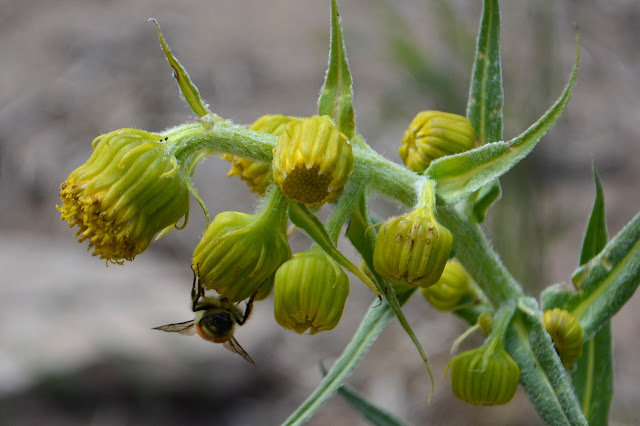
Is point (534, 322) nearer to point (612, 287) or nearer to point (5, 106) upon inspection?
point (612, 287)

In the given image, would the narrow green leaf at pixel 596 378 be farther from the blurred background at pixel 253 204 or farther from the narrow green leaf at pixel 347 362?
the blurred background at pixel 253 204

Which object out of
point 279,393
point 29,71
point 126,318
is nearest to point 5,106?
point 29,71

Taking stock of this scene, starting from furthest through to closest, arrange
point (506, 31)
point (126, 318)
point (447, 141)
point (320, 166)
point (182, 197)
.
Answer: point (506, 31)
point (126, 318)
point (447, 141)
point (182, 197)
point (320, 166)

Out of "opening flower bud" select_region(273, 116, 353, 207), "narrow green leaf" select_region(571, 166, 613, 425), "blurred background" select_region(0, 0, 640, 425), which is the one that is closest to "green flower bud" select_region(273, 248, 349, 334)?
"opening flower bud" select_region(273, 116, 353, 207)

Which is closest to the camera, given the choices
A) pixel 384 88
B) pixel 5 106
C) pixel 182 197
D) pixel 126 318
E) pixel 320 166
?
pixel 320 166

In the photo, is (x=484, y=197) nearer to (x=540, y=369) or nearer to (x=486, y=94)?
(x=486, y=94)

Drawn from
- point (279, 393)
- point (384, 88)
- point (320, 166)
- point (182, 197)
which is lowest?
point (279, 393)

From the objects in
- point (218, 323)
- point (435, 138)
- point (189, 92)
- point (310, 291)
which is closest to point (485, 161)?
point (435, 138)

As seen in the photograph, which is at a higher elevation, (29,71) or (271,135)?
(271,135)
